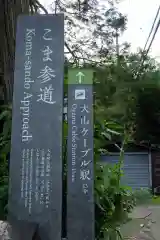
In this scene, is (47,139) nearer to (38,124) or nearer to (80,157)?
(38,124)

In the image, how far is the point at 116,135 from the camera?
4027mm

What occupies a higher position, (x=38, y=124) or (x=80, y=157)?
(x=38, y=124)

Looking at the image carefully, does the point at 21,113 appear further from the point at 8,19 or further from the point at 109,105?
the point at 8,19

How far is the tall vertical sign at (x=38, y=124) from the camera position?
307 cm

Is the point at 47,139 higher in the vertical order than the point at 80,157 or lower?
higher

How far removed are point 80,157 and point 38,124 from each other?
1.43ft

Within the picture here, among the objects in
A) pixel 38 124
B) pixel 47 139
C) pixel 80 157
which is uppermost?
pixel 38 124

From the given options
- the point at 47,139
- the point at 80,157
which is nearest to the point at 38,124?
the point at 47,139

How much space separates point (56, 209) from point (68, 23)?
20.5 feet

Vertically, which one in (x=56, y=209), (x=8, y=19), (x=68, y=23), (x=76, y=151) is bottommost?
(x=56, y=209)

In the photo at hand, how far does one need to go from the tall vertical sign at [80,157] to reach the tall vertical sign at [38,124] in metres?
0.11

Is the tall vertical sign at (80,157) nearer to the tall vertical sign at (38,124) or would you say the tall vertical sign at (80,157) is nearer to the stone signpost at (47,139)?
the stone signpost at (47,139)

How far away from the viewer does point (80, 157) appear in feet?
10.6

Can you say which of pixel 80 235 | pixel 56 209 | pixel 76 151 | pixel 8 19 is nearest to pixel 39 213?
pixel 56 209
